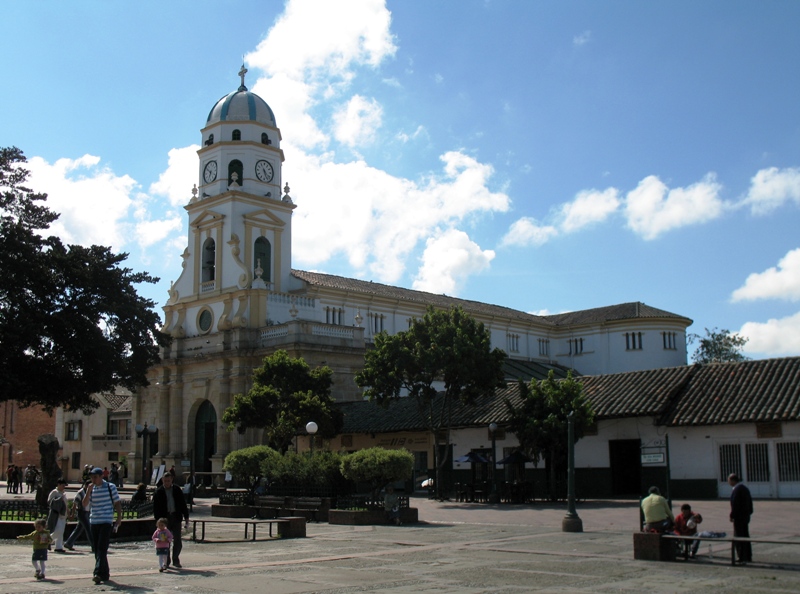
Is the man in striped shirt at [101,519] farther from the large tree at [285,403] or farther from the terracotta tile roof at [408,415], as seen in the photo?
the large tree at [285,403]

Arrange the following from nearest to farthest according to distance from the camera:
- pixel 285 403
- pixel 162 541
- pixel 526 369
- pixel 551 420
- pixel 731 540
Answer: pixel 731 540
pixel 162 541
pixel 551 420
pixel 285 403
pixel 526 369

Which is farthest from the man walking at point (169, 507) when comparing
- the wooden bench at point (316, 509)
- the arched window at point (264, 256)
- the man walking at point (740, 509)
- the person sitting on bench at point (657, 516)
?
the arched window at point (264, 256)

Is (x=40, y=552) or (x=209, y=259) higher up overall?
(x=209, y=259)

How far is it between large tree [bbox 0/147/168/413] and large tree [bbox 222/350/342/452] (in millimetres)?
5494

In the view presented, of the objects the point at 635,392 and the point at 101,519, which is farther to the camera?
the point at 635,392

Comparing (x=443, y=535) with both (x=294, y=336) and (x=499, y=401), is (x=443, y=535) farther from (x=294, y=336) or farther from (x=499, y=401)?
(x=294, y=336)

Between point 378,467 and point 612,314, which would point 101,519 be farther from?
point 612,314

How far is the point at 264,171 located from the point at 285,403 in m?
21.1

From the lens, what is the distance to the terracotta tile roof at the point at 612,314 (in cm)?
6838

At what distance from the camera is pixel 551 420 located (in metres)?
29.7

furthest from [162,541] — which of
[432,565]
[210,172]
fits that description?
[210,172]

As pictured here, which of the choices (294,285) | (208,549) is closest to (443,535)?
(208,549)

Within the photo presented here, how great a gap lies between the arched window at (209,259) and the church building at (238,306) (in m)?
0.06

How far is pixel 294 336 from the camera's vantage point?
4628cm
